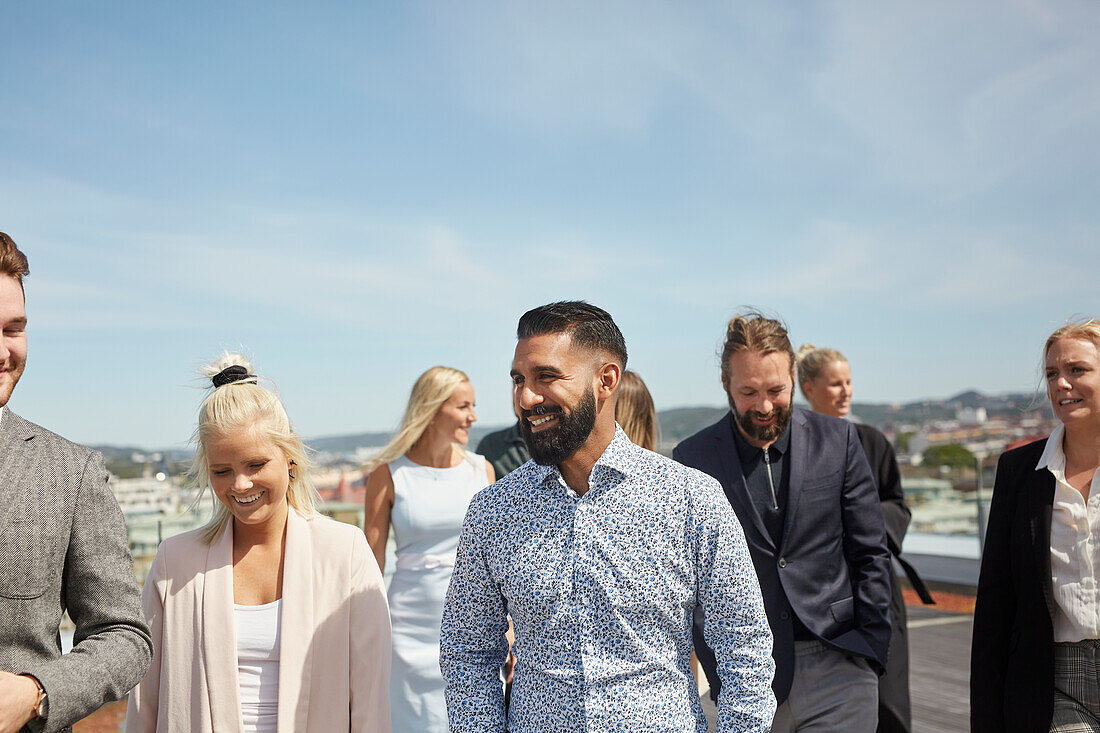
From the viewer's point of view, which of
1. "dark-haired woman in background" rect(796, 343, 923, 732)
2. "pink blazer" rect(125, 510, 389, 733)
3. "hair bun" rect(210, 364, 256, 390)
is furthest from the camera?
"dark-haired woman in background" rect(796, 343, 923, 732)

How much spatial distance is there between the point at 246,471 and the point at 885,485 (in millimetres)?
3460

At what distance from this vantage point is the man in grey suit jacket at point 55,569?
1.91 metres

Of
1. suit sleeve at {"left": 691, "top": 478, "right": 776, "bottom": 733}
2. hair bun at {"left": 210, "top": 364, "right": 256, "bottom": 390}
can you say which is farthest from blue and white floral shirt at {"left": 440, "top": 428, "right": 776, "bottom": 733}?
hair bun at {"left": 210, "top": 364, "right": 256, "bottom": 390}

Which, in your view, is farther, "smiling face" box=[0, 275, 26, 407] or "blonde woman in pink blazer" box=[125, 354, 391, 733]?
"blonde woman in pink blazer" box=[125, 354, 391, 733]

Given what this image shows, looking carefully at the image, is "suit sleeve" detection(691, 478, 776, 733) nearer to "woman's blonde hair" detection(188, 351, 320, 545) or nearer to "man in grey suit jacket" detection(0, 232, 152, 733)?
"woman's blonde hair" detection(188, 351, 320, 545)

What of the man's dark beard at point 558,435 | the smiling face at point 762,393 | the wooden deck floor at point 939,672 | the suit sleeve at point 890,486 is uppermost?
the smiling face at point 762,393

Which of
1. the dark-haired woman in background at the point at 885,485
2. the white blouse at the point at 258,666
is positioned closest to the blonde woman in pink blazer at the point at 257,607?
the white blouse at the point at 258,666

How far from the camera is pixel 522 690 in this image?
2367 mm

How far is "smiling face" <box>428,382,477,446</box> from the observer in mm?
5129

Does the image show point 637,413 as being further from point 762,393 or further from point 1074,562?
point 1074,562

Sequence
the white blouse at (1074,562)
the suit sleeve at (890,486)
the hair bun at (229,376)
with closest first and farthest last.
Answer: the hair bun at (229,376) < the white blouse at (1074,562) < the suit sleeve at (890,486)

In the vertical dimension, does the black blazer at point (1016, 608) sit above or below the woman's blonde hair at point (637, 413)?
below

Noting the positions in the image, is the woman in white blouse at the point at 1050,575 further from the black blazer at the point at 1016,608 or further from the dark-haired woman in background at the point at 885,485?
the dark-haired woman in background at the point at 885,485

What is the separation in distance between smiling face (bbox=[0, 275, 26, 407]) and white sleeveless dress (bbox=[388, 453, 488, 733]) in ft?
9.65
